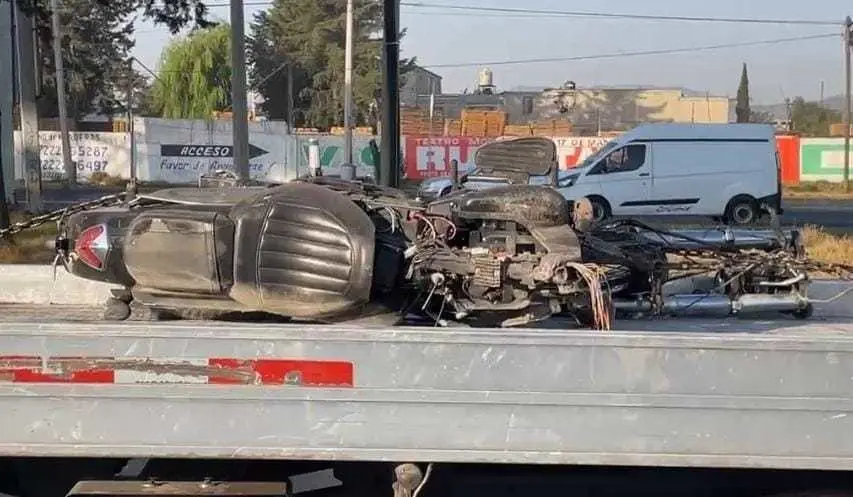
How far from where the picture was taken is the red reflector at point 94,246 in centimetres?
323

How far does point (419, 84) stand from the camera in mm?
76062

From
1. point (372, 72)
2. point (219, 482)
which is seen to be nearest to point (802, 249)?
point (219, 482)

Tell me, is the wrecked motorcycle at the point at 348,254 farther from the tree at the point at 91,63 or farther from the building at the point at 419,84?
the building at the point at 419,84

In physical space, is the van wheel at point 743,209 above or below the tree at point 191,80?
below

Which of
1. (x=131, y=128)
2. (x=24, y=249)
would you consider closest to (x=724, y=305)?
(x=131, y=128)

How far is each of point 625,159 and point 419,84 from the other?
53.5 m

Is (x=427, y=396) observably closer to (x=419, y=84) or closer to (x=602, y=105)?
(x=602, y=105)

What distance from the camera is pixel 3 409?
260 centimetres

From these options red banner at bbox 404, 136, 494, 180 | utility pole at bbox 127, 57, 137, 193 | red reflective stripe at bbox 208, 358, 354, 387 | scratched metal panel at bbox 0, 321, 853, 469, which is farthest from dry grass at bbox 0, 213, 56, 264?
red banner at bbox 404, 136, 494, 180

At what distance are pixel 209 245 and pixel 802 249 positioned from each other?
7.63 feet

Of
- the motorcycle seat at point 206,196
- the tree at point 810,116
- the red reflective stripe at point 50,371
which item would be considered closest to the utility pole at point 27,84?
the motorcycle seat at point 206,196

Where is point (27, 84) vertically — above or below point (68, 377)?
above

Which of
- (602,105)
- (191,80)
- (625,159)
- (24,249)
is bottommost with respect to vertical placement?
(24,249)

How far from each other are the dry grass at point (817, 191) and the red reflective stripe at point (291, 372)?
3587 cm
